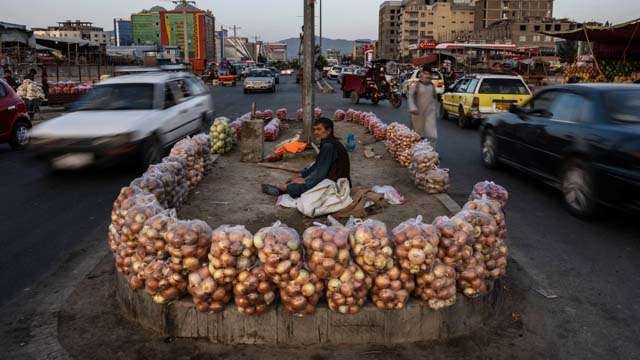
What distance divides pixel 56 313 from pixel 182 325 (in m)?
1.14

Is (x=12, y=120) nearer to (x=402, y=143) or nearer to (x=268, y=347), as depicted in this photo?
(x=402, y=143)

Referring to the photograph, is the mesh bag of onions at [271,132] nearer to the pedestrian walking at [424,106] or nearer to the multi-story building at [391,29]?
the pedestrian walking at [424,106]

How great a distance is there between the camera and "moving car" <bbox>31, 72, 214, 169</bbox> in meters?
8.76

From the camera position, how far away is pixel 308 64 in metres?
10.8

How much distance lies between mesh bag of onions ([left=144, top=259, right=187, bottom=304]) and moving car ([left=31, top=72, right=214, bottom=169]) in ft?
18.1

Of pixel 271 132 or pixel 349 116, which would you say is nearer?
pixel 271 132

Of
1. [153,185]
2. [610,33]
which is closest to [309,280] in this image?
[153,185]

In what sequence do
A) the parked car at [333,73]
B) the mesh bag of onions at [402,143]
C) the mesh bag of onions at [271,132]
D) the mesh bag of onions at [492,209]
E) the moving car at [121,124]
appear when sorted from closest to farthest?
the mesh bag of onions at [492,209], the moving car at [121,124], the mesh bag of onions at [402,143], the mesh bag of onions at [271,132], the parked car at [333,73]

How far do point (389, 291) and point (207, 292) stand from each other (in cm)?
120

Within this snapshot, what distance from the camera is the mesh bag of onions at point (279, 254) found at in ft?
11.8

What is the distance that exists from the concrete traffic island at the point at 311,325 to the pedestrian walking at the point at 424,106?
7214 mm

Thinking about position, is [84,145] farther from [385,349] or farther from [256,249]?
[385,349]

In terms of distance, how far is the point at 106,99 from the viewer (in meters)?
10.3

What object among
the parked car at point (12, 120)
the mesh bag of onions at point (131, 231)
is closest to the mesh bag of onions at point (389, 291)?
the mesh bag of onions at point (131, 231)
